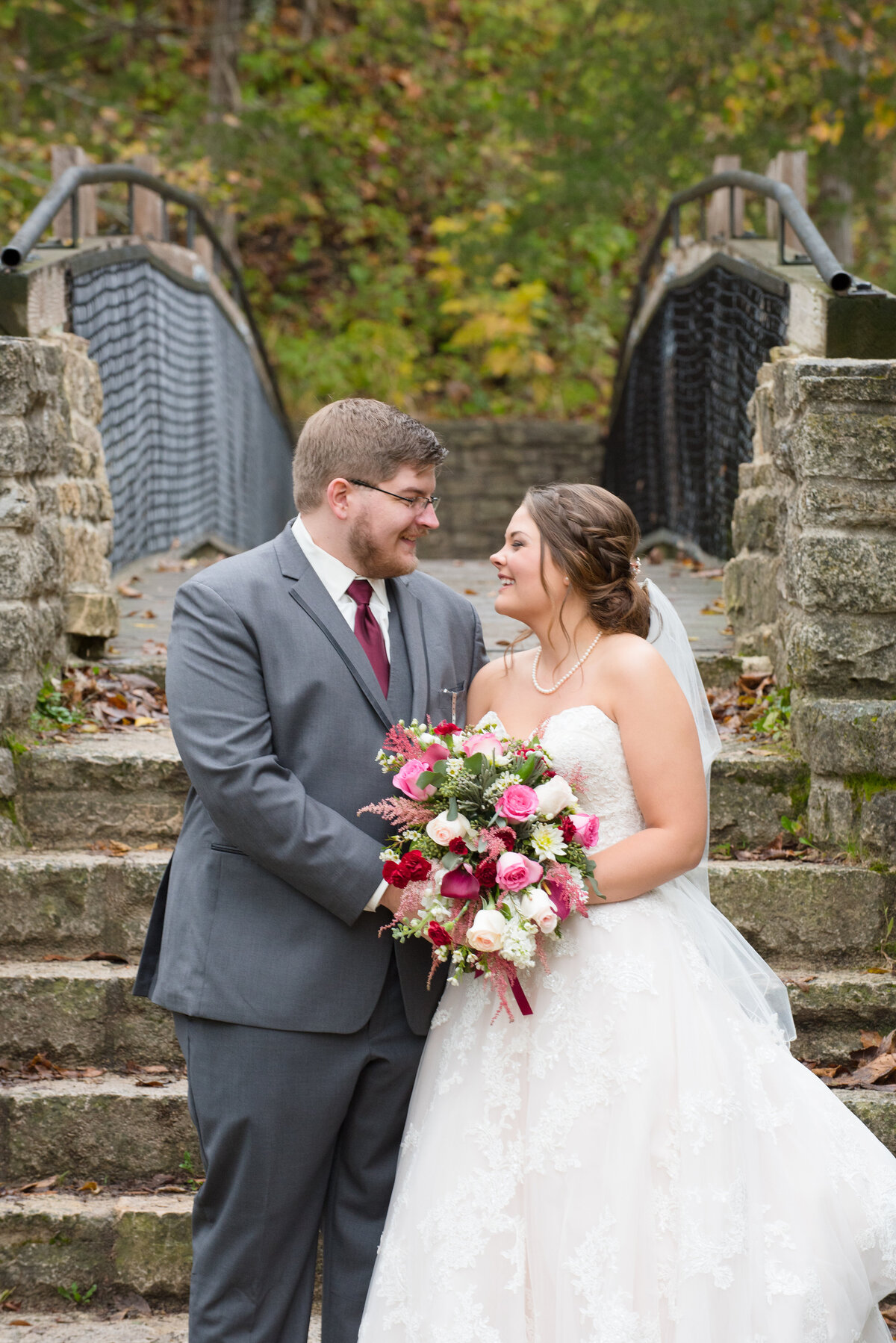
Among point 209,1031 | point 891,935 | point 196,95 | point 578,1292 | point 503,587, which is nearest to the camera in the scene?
point 578,1292

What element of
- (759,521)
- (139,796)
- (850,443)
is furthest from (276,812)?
(759,521)

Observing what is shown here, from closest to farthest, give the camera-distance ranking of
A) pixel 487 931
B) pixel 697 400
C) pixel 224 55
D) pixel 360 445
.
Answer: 1. pixel 487 931
2. pixel 360 445
3. pixel 697 400
4. pixel 224 55

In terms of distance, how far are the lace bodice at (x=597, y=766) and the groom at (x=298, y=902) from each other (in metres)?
0.30

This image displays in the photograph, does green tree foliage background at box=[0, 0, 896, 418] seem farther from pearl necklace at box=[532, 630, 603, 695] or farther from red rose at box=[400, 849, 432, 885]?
red rose at box=[400, 849, 432, 885]

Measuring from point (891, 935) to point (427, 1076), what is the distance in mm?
1768

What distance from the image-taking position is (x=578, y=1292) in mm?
2293

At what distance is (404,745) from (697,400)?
599cm

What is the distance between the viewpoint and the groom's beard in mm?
2566

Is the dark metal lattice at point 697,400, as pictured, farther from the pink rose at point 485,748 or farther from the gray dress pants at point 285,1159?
the gray dress pants at point 285,1159

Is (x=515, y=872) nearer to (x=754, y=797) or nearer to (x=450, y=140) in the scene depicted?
(x=754, y=797)

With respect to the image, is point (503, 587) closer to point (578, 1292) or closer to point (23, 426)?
point (578, 1292)

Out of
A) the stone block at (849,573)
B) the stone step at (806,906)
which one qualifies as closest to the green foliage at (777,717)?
the stone block at (849,573)

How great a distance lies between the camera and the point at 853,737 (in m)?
3.76

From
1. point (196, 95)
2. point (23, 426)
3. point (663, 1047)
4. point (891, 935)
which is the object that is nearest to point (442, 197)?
A: point (196, 95)
